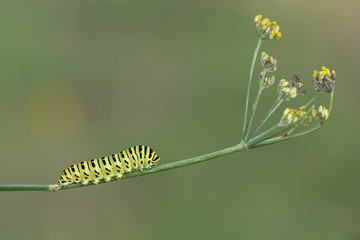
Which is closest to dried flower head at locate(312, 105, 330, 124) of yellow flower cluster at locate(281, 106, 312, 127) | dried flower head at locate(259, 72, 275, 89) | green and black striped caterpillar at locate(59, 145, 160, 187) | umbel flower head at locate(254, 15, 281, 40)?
yellow flower cluster at locate(281, 106, 312, 127)

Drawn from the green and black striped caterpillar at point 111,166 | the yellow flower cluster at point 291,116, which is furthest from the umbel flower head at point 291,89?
the green and black striped caterpillar at point 111,166

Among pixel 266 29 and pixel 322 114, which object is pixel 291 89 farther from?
pixel 266 29

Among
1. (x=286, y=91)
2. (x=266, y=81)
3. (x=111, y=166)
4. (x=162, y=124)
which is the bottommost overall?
(x=111, y=166)

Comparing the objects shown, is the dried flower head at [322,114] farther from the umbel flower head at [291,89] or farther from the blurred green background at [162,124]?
the blurred green background at [162,124]

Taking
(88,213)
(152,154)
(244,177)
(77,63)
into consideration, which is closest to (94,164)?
(152,154)

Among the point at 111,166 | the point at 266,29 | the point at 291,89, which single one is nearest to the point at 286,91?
the point at 291,89
